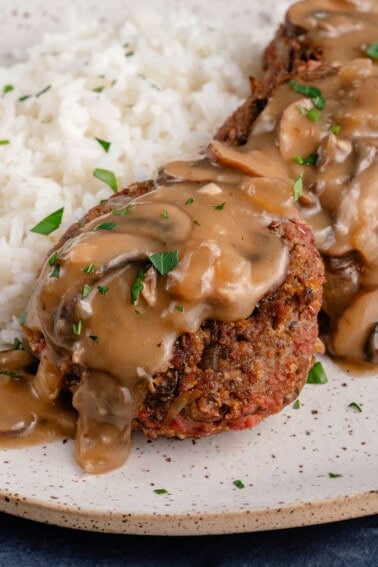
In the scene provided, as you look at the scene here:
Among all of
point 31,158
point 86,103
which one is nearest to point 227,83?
point 86,103

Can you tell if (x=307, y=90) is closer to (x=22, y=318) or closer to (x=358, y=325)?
(x=358, y=325)

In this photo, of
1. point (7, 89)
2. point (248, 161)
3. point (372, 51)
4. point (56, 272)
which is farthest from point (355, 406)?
point (7, 89)

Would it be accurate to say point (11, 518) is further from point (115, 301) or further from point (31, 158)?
point (31, 158)

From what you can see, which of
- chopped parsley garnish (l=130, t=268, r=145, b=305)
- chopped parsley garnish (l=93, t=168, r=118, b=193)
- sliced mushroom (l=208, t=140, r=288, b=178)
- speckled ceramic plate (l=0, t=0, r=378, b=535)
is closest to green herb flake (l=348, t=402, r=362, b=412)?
speckled ceramic plate (l=0, t=0, r=378, b=535)

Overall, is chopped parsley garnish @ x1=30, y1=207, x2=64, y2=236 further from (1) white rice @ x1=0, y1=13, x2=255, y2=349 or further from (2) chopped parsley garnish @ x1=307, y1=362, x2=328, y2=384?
(2) chopped parsley garnish @ x1=307, y1=362, x2=328, y2=384

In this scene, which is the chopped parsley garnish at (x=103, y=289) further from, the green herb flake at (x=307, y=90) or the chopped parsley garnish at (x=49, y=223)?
the green herb flake at (x=307, y=90)

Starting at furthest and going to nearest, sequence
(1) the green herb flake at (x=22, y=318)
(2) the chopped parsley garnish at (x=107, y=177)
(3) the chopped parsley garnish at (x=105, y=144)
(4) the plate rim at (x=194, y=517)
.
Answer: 1. (3) the chopped parsley garnish at (x=105, y=144)
2. (2) the chopped parsley garnish at (x=107, y=177)
3. (1) the green herb flake at (x=22, y=318)
4. (4) the plate rim at (x=194, y=517)

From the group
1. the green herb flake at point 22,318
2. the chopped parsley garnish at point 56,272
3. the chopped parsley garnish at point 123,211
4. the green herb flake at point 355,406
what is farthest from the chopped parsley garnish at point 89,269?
the green herb flake at point 355,406
